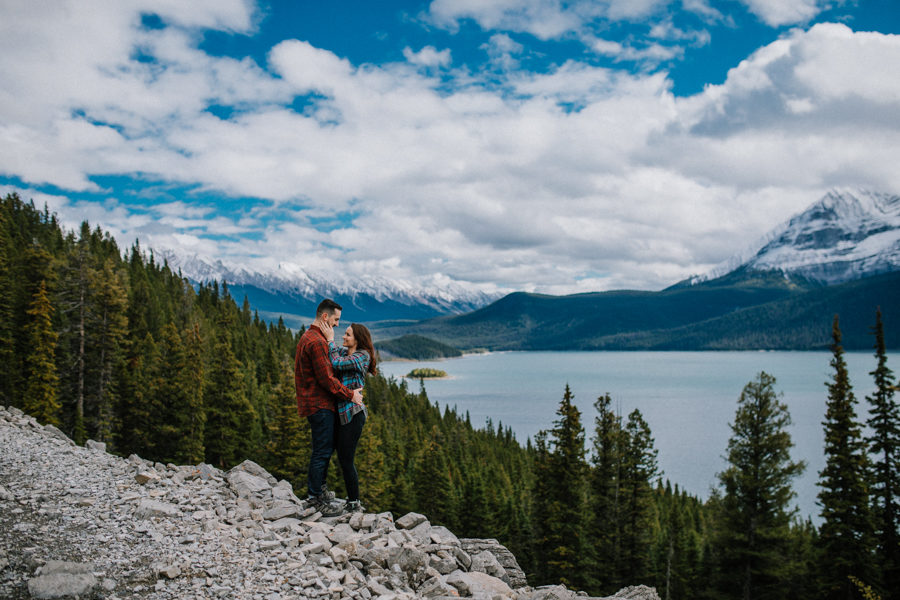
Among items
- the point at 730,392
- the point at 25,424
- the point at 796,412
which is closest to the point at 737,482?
the point at 25,424

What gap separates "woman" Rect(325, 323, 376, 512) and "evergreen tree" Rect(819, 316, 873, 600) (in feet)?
78.6

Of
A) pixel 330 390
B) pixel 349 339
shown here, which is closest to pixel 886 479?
pixel 349 339

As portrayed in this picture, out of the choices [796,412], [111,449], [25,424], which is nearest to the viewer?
[25,424]

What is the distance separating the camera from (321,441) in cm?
915

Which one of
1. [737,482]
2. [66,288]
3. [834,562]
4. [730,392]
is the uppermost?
[66,288]

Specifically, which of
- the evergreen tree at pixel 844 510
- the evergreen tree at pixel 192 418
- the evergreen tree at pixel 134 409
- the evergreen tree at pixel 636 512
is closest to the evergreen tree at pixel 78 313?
the evergreen tree at pixel 134 409

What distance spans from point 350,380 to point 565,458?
21225 mm

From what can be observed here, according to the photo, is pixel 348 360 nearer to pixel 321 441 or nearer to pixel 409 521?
pixel 321 441

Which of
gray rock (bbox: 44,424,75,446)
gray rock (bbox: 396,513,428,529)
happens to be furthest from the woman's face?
gray rock (bbox: 44,424,75,446)

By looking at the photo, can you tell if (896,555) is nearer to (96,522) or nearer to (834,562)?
(834,562)

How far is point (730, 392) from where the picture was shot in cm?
17200

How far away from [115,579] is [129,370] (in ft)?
132

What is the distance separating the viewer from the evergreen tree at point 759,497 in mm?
23844

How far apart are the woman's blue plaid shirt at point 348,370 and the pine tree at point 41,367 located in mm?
29213
